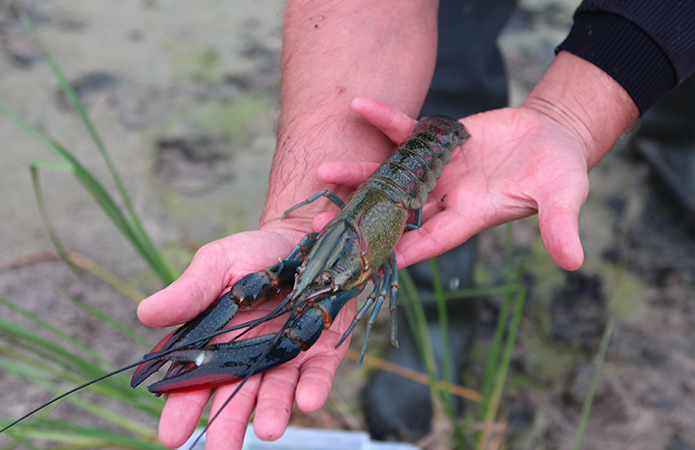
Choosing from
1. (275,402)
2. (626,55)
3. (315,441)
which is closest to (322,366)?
(275,402)

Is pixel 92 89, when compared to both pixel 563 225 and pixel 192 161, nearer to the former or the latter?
pixel 192 161

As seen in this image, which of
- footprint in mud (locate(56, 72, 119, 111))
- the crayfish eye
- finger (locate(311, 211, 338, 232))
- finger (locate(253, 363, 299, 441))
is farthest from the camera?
footprint in mud (locate(56, 72, 119, 111))

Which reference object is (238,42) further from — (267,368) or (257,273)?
(267,368)

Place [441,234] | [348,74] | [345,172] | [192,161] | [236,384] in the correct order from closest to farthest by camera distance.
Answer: [236,384], [441,234], [345,172], [348,74], [192,161]

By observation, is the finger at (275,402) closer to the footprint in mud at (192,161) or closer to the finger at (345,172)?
Answer: the finger at (345,172)

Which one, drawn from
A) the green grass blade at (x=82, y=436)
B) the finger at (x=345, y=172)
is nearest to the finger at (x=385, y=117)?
the finger at (x=345, y=172)

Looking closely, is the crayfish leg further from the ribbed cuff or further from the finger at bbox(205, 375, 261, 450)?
the ribbed cuff

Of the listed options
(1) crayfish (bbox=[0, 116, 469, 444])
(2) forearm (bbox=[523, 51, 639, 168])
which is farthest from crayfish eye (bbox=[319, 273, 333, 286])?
(2) forearm (bbox=[523, 51, 639, 168])
